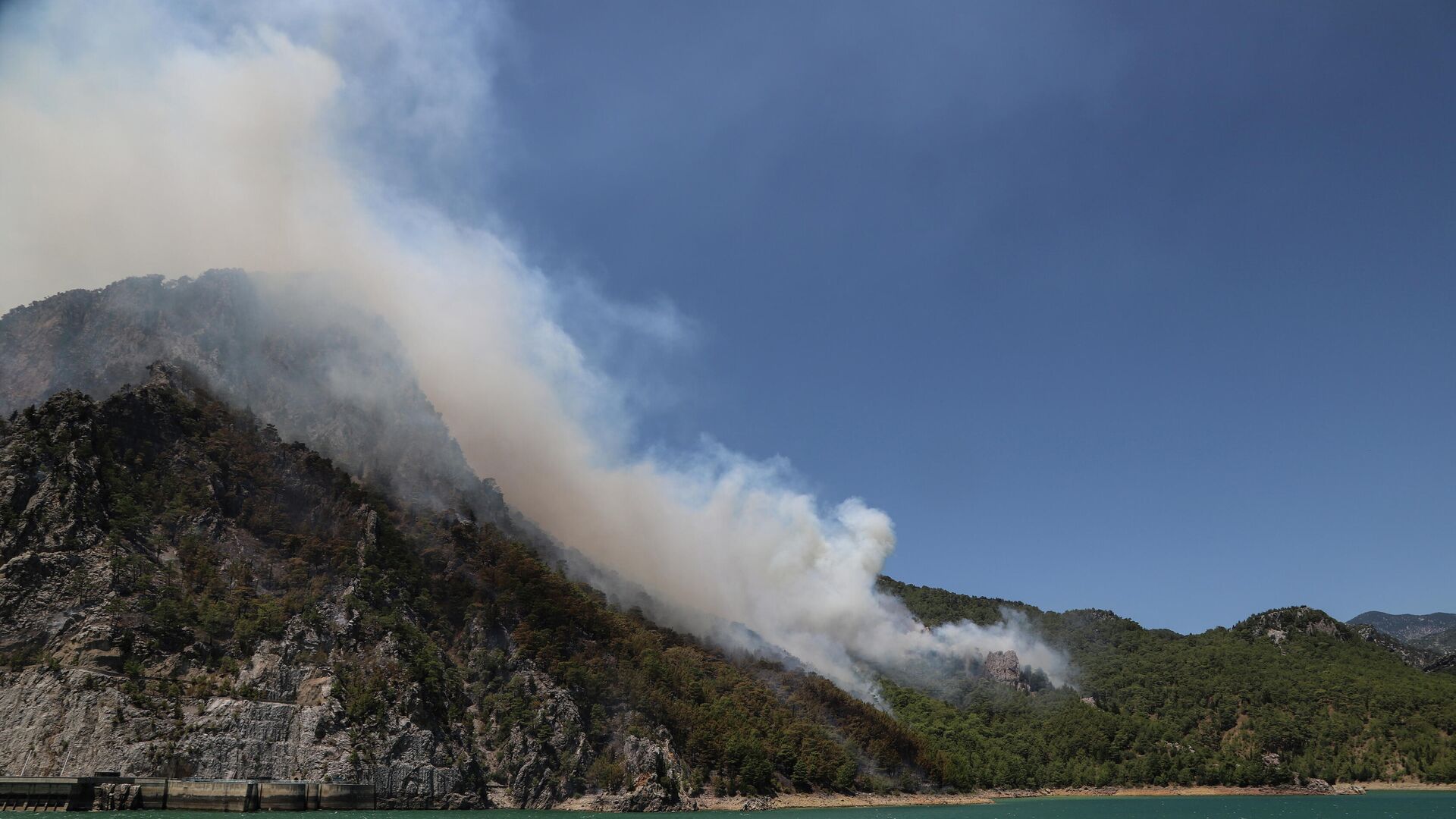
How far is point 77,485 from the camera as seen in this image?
159 m

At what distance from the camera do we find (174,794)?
132m

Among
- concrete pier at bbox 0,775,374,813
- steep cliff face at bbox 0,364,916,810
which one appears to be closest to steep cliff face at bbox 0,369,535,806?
steep cliff face at bbox 0,364,916,810

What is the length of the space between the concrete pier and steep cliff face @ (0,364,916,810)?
11.6 ft

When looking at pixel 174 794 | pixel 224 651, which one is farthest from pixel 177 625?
pixel 174 794

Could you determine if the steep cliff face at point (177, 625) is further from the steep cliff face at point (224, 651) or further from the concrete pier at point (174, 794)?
the concrete pier at point (174, 794)

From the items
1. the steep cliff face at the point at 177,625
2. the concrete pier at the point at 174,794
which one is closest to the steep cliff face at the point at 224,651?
the steep cliff face at the point at 177,625

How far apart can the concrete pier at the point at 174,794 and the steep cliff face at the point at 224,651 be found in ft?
11.6

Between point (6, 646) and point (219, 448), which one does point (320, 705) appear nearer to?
point (6, 646)

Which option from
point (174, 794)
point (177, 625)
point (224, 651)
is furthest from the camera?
point (224, 651)

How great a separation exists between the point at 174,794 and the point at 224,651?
1173 inches

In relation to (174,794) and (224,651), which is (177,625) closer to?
(224,651)

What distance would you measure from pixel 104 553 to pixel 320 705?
151 feet

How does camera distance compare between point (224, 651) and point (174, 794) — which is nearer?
point (174, 794)

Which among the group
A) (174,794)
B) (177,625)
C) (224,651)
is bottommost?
(174,794)
